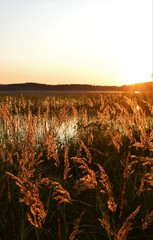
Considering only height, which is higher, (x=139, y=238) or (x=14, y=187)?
(x=14, y=187)

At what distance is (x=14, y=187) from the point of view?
4332 millimetres

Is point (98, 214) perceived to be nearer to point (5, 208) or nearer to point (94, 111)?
point (5, 208)

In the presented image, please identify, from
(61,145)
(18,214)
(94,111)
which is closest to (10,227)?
(18,214)

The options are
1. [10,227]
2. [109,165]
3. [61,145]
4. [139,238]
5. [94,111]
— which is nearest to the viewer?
[139,238]

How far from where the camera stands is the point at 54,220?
423 centimetres

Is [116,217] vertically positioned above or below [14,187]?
below

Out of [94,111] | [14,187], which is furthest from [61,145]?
[94,111]

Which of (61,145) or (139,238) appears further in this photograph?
(61,145)

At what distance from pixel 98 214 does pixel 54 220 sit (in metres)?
0.56

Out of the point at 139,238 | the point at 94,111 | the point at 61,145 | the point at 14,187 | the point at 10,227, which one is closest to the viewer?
the point at 139,238

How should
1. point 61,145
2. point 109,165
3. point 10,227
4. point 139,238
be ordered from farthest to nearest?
point 61,145 → point 109,165 → point 10,227 → point 139,238

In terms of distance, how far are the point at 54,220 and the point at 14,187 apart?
2.04 feet

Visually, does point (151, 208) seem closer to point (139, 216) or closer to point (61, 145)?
point (139, 216)

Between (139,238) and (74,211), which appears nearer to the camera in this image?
(139,238)
